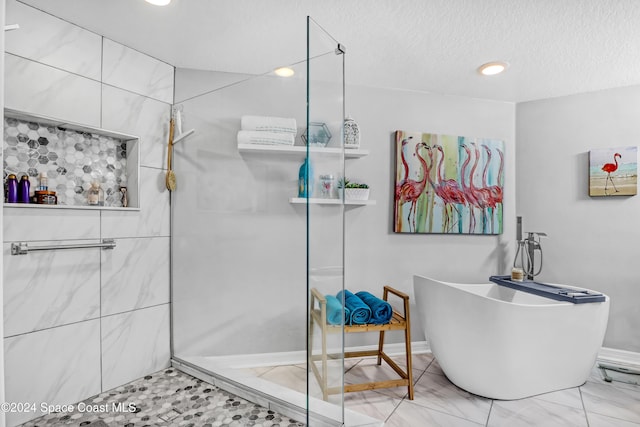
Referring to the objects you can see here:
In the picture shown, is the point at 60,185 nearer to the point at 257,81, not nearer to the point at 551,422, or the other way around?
the point at 257,81

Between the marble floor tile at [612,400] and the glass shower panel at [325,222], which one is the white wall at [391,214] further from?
the glass shower panel at [325,222]

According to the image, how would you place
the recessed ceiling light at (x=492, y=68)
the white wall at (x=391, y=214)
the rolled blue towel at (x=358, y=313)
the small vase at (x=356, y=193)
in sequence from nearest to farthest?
the rolled blue towel at (x=358, y=313) → the recessed ceiling light at (x=492, y=68) → the small vase at (x=356, y=193) → the white wall at (x=391, y=214)

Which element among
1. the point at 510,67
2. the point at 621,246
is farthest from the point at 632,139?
the point at 510,67

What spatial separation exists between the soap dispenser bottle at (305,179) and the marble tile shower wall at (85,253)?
115 cm

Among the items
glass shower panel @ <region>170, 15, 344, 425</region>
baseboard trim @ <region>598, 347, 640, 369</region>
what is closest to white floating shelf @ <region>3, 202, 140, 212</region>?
glass shower panel @ <region>170, 15, 344, 425</region>

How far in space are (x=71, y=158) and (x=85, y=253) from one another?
53cm

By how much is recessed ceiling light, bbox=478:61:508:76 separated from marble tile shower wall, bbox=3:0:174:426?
7.10ft

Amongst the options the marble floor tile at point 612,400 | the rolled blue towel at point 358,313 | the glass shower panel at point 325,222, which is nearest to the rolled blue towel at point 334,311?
the glass shower panel at point 325,222

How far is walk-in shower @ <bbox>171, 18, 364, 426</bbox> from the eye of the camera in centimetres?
156

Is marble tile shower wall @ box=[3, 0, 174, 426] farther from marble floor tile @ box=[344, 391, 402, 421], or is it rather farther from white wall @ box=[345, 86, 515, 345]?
white wall @ box=[345, 86, 515, 345]

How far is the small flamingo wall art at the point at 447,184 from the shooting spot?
2.93 m

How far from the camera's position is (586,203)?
115 inches

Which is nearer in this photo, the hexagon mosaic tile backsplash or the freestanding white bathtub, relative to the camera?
the hexagon mosaic tile backsplash

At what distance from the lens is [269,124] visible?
202 centimetres
